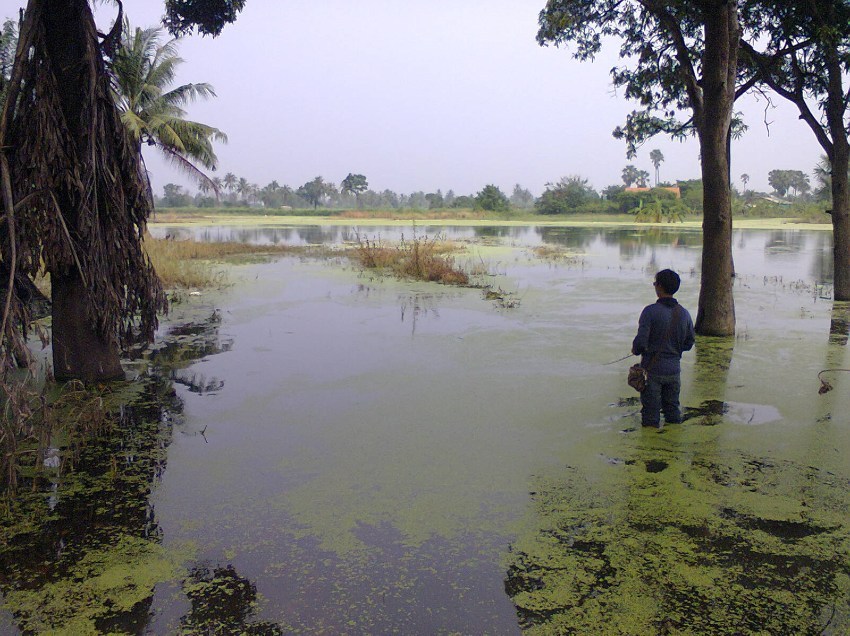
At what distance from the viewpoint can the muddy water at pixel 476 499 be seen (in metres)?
2.81

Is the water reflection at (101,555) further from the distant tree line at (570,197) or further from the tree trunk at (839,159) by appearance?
the distant tree line at (570,197)

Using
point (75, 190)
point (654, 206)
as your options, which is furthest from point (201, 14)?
point (654, 206)

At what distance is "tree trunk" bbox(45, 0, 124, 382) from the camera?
18.6 ft

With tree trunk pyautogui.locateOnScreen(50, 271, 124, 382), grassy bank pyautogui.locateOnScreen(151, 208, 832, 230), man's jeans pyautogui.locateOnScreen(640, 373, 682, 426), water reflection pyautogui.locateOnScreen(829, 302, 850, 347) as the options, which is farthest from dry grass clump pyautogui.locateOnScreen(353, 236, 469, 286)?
grassy bank pyautogui.locateOnScreen(151, 208, 832, 230)

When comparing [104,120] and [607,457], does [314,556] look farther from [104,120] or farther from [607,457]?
[104,120]

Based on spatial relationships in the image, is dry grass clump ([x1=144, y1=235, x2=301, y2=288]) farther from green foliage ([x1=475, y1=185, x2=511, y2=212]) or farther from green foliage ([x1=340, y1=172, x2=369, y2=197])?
green foliage ([x1=340, y1=172, x2=369, y2=197])

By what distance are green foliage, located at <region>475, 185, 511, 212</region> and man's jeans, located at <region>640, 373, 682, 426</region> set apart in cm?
6415

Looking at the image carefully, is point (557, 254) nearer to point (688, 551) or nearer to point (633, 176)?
point (688, 551)

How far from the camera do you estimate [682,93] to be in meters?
14.1

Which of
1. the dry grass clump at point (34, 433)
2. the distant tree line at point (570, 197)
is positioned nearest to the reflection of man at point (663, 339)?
the dry grass clump at point (34, 433)

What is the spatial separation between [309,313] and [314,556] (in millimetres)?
7792

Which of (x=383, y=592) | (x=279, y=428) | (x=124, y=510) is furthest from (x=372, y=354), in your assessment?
(x=383, y=592)

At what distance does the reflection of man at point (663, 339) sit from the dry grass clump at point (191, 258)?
10.4m

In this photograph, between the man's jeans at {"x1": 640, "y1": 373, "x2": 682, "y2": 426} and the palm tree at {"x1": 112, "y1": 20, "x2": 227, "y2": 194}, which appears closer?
the man's jeans at {"x1": 640, "y1": 373, "x2": 682, "y2": 426}
